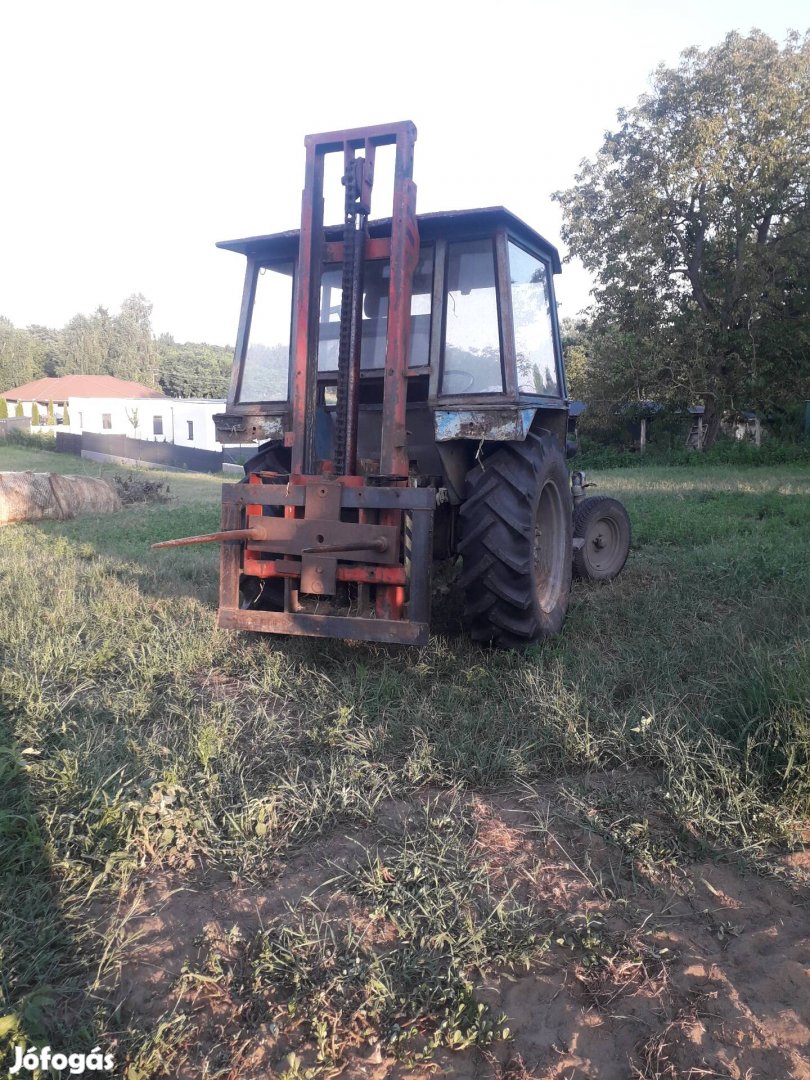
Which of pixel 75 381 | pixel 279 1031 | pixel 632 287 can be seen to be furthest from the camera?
pixel 75 381

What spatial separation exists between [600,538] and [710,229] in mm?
20160

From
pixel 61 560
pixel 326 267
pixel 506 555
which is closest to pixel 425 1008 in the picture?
pixel 506 555

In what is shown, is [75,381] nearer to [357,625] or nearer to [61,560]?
[61,560]

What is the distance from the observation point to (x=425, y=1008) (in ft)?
7.42

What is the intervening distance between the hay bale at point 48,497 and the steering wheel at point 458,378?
9114mm

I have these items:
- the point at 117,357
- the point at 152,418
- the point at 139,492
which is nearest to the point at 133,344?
the point at 117,357

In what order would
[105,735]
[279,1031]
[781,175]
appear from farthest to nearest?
[781,175]
[105,735]
[279,1031]

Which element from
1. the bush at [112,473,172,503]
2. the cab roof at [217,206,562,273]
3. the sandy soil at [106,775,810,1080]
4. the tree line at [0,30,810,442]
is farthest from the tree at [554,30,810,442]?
the sandy soil at [106,775,810,1080]

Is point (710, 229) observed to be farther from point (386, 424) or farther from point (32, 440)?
point (32, 440)

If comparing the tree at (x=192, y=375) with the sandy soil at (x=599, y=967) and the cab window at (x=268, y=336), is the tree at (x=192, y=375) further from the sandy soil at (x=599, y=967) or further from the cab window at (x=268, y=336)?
the sandy soil at (x=599, y=967)

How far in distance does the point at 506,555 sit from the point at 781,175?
22088mm

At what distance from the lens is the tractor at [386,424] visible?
4.64 meters

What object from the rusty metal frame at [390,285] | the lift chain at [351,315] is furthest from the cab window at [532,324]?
the lift chain at [351,315]

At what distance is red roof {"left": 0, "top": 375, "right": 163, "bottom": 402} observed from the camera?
181ft
